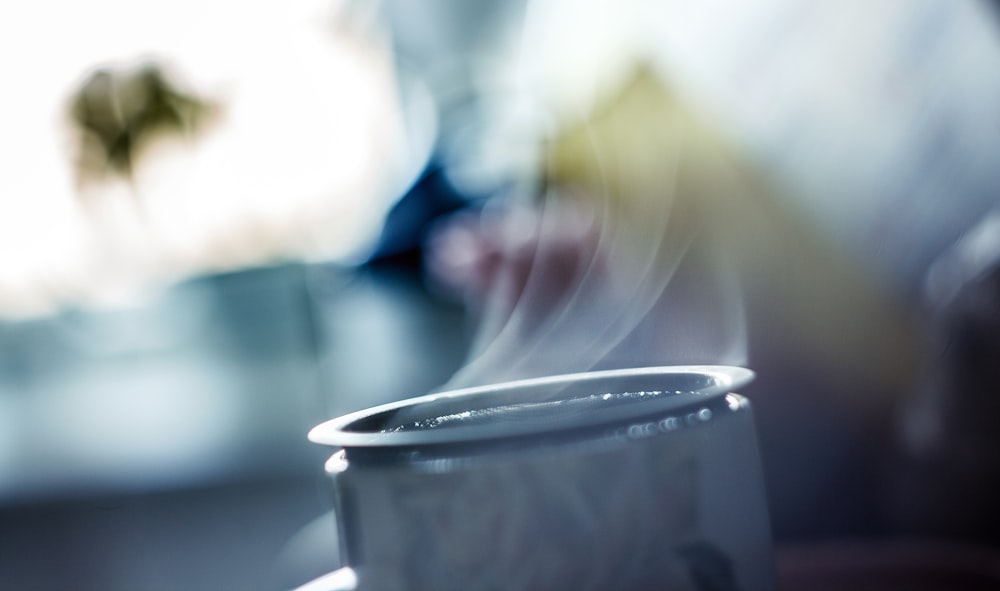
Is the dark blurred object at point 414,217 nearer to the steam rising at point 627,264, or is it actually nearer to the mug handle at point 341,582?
the steam rising at point 627,264

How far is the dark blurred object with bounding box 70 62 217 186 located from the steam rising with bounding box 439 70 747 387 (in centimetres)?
129

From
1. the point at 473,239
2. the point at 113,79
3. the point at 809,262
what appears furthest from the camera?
the point at 113,79

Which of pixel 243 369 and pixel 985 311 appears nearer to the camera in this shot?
pixel 985 311

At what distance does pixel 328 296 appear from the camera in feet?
6.65

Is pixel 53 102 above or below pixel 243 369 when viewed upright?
above

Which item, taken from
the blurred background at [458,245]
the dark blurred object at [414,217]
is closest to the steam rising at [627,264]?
the blurred background at [458,245]

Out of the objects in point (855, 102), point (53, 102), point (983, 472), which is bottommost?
point (983, 472)

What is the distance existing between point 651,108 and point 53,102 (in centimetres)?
167

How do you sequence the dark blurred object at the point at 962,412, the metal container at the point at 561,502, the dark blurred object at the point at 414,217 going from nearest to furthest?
the metal container at the point at 561,502 < the dark blurred object at the point at 962,412 < the dark blurred object at the point at 414,217

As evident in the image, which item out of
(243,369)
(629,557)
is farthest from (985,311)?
(243,369)

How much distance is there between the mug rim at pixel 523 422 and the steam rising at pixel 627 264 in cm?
31

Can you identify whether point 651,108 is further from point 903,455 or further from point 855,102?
point 903,455

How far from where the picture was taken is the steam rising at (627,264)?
598 millimetres

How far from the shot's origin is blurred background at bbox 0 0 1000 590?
1.85 feet
